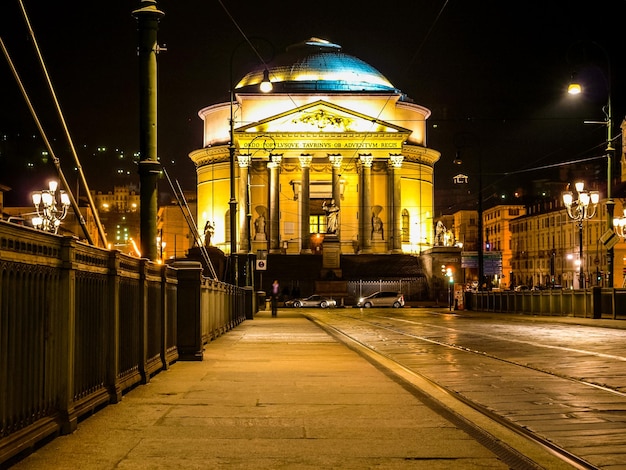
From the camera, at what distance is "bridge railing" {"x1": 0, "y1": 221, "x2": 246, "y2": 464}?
6.88 metres

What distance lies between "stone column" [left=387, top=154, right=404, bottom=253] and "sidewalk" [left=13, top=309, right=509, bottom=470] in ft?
254

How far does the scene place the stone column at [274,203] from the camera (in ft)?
292

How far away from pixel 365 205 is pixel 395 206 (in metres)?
3.45

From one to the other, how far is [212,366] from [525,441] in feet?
28.1

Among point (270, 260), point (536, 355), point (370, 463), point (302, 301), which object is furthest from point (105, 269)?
point (270, 260)

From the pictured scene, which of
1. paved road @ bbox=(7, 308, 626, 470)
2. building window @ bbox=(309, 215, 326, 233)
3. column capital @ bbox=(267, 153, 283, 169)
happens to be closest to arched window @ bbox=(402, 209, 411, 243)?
building window @ bbox=(309, 215, 326, 233)

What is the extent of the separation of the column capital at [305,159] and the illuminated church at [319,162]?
91mm

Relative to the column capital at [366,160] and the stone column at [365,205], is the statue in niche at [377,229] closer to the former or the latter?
the stone column at [365,205]

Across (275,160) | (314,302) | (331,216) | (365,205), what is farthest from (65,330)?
(365,205)

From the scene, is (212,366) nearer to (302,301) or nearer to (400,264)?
(302,301)

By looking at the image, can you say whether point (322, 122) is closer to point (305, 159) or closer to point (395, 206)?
point (305, 159)

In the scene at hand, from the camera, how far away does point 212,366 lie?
53.5ft

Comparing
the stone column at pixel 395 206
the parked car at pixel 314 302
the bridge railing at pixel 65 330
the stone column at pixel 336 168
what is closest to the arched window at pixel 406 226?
the stone column at pixel 395 206

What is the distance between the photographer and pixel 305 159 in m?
89.7
